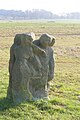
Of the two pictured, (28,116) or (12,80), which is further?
(12,80)

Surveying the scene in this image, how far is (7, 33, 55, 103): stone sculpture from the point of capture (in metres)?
12.1

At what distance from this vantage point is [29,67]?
40.6ft

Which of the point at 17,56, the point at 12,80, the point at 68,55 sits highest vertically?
the point at 17,56

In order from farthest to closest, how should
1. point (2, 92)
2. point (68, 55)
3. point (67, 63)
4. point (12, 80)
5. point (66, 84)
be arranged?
point (68, 55) < point (67, 63) < point (66, 84) < point (2, 92) < point (12, 80)

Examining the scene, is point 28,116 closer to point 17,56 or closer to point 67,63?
point 17,56

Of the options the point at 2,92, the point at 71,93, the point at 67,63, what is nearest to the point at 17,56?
the point at 2,92

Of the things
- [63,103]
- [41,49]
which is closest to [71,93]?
[63,103]

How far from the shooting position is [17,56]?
12.1 m

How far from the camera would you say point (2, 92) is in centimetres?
1422

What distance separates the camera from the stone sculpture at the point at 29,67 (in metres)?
12.1

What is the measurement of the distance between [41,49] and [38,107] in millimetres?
1989

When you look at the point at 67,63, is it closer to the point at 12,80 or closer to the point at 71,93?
the point at 71,93

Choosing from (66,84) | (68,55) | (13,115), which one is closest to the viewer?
(13,115)

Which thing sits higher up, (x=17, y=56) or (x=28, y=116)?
(x=17, y=56)
